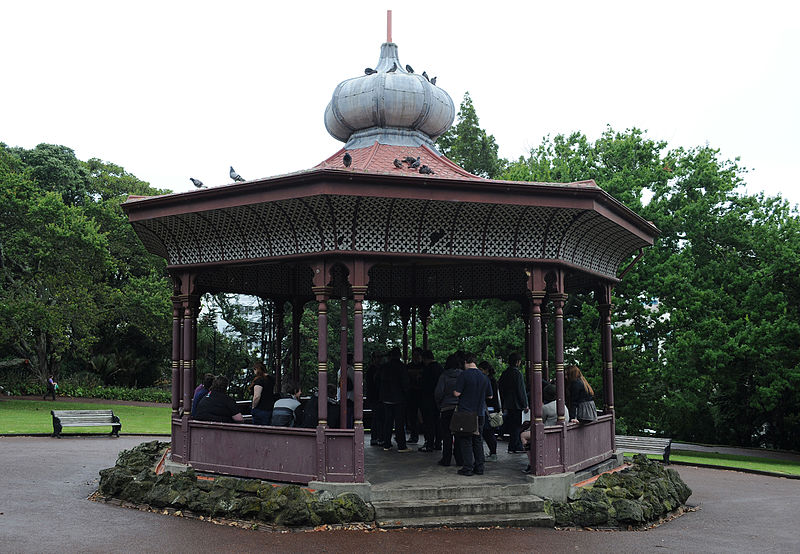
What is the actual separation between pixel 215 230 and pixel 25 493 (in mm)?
4908

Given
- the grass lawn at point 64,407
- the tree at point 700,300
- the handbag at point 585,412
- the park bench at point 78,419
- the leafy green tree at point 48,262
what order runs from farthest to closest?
the leafy green tree at point 48,262 → the grass lawn at point 64,407 → the tree at point 700,300 → the park bench at point 78,419 → the handbag at point 585,412

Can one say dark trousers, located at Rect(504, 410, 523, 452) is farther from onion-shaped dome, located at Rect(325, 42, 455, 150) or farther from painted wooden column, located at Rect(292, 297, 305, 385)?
onion-shaped dome, located at Rect(325, 42, 455, 150)

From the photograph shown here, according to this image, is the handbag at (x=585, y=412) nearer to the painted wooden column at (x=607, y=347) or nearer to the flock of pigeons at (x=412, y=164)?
the painted wooden column at (x=607, y=347)

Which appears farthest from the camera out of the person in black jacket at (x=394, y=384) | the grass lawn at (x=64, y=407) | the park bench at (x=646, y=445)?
the grass lawn at (x=64, y=407)

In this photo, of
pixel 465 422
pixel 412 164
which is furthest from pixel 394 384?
pixel 412 164

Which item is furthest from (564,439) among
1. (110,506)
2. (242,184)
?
(110,506)

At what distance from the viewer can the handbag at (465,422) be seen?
9.82 meters

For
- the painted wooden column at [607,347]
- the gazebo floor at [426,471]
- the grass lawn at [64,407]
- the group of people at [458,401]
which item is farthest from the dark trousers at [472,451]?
the grass lawn at [64,407]

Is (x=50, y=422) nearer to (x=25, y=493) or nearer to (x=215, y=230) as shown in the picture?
(x=25, y=493)

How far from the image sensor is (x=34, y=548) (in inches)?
302

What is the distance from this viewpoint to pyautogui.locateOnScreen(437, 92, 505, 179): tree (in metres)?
39.3

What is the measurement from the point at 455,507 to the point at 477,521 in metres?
0.32

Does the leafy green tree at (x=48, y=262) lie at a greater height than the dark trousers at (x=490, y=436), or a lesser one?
greater

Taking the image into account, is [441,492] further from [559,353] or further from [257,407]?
[257,407]
